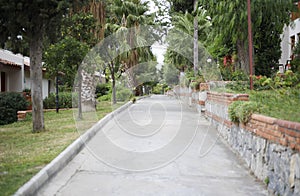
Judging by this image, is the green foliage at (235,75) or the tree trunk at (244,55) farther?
the tree trunk at (244,55)

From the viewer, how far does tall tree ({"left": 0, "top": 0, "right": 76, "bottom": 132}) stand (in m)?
8.80

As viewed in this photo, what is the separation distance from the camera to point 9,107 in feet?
43.7

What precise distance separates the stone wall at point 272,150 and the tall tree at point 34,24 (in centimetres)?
554

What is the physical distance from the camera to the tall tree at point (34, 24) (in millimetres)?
8798

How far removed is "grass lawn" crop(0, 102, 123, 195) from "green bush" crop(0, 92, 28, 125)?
8.84ft

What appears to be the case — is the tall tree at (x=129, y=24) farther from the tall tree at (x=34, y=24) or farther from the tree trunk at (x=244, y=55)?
the tall tree at (x=34, y=24)

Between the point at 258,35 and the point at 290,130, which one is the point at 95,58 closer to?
the point at 258,35

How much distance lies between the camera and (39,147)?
758cm

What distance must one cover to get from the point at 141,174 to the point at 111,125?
650cm

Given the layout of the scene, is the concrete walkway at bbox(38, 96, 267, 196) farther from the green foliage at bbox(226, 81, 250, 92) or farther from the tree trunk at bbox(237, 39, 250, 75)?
the tree trunk at bbox(237, 39, 250, 75)

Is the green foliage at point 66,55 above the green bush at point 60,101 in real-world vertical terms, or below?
above

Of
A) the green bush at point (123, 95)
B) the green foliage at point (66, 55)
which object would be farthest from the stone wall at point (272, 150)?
the green bush at point (123, 95)

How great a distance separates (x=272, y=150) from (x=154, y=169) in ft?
7.46

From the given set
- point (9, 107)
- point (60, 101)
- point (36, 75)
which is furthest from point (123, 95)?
point (36, 75)
